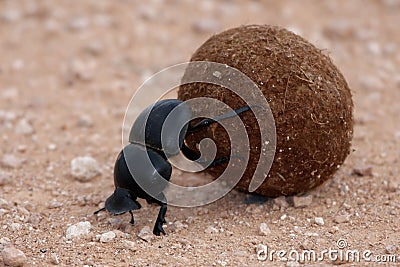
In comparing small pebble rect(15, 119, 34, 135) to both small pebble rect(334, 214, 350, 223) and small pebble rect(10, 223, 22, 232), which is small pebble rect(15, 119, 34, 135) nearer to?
small pebble rect(10, 223, 22, 232)

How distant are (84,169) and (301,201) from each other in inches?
72.1

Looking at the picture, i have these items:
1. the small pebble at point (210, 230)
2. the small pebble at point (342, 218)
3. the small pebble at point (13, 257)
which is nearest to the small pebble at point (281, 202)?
the small pebble at point (342, 218)

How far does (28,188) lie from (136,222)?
106 cm

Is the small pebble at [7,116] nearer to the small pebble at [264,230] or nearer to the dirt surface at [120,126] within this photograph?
the dirt surface at [120,126]

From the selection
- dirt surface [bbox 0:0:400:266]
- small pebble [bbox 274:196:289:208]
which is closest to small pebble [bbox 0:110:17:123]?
dirt surface [bbox 0:0:400:266]

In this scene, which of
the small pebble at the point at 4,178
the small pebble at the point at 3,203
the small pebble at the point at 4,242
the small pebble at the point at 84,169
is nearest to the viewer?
the small pebble at the point at 4,242

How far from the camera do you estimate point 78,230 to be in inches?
141

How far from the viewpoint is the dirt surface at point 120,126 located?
11.3 ft

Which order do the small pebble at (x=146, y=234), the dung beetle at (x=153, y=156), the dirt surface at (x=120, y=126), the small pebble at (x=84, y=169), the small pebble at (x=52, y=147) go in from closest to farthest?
the dirt surface at (x=120, y=126) → the small pebble at (x=146, y=234) → the dung beetle at (x=153, y=156) → the small pebble at (x=84, y=169) → the small pebble at (x=52, y=147)

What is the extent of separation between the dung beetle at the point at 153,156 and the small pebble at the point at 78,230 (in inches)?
7.0

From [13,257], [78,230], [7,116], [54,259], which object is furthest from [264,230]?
[7,116]

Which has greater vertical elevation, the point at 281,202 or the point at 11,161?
the point at 281,202

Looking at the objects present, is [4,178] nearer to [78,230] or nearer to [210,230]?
[78,230]

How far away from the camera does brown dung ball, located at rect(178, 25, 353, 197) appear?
11.8 ft
